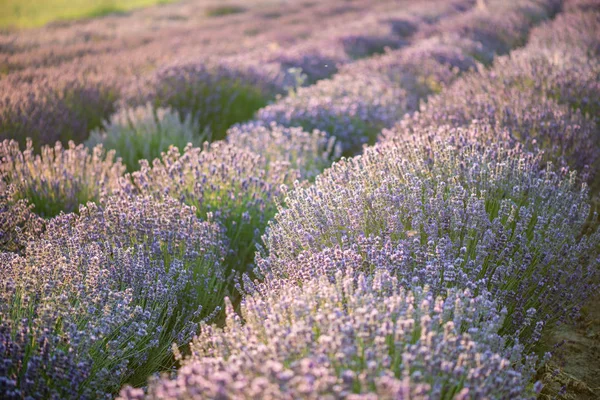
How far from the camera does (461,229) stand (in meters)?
2.31

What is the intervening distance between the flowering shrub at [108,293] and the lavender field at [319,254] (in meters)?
0.01

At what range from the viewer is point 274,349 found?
1527 millimetres

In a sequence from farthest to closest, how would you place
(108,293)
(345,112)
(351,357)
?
(345,112)
(108,293)
(351,357)

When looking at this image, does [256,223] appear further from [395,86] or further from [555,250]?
[395,86]

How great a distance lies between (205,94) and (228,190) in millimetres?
2821

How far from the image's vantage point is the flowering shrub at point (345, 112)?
16.7 feet

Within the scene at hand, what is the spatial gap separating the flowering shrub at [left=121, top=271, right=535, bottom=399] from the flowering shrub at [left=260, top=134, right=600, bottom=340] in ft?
1.10

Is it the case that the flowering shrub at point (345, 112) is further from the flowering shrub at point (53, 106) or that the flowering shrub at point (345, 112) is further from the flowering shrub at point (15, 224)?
the flowering shrub at point (15, 224)

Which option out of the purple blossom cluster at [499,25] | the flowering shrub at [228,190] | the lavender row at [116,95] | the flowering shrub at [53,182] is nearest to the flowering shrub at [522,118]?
the flowering shrub at [228,190]

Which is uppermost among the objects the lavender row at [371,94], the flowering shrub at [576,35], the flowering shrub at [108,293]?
the flowering shrub at [576,35]

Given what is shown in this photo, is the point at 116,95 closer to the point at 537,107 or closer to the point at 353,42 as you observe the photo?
the point at 537,107

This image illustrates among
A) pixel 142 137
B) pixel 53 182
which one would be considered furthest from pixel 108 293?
pixel 142 137

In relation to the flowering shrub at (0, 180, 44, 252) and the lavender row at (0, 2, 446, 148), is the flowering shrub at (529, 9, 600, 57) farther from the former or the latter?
the flowering shrub at (0, 180, 44, 252)

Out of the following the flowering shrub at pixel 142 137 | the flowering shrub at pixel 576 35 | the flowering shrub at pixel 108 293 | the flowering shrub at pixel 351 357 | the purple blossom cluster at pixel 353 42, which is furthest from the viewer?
the purple blossom cluster at pixel 353 42
